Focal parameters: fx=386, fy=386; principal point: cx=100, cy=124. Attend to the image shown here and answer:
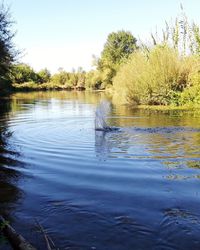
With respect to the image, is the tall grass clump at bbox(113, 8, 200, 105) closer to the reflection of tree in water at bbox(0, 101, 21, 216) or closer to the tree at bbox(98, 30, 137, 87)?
the reflection of tree in water at bbox(0, 101, 21, 216)

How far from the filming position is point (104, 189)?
8984 mm

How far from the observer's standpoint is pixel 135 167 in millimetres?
11148

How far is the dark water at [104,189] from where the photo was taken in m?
6.34

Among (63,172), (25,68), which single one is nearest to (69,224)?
(63,172)

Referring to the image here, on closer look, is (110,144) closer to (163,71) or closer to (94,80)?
(163,71)

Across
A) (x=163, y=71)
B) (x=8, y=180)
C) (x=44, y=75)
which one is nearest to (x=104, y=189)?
(x=8, y=180)

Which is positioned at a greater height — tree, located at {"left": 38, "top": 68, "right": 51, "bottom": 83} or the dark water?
tree, located at {"left": 38, "top": 68, "right": 51, "bottom": 83}

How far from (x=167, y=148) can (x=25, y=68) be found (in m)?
119

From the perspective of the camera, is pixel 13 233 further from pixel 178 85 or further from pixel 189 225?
pixel 178 85

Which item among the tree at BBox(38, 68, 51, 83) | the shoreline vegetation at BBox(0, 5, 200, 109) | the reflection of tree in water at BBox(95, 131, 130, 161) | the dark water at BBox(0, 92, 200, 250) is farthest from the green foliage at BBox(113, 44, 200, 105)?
the tree at BBox(38, 68, 51, 83)

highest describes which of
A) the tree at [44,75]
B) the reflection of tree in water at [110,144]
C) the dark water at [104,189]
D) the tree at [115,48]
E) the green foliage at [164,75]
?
the tree at [115,48]

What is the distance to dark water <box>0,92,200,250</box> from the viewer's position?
634 centimetres

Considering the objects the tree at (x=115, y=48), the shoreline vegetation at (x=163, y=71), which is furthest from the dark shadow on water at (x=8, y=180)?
the tree at (x=115, y=48)

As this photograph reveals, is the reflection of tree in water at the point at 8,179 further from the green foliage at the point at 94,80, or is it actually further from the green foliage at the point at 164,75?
the green foliage at the point at 94,80
